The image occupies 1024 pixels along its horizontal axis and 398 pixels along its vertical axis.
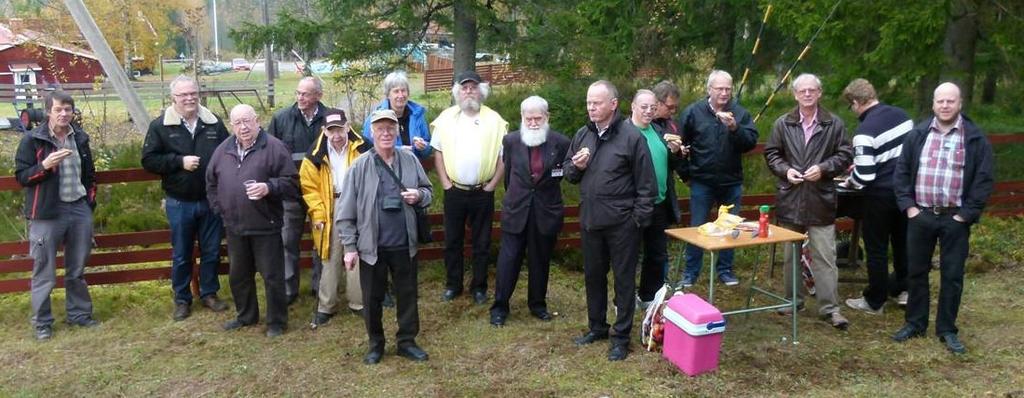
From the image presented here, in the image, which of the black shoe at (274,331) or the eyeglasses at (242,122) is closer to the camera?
the eyeglasses at (242,122)

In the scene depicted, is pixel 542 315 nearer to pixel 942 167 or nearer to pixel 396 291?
pixel 396 291

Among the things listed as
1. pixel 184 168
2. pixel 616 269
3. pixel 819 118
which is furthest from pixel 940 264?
pixel 184 168

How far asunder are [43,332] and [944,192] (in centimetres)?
587

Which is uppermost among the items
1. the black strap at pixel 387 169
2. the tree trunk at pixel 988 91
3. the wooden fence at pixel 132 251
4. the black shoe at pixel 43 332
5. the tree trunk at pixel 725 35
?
the tree trunk at pixel 725 35

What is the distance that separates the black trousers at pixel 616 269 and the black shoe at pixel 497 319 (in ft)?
2.41

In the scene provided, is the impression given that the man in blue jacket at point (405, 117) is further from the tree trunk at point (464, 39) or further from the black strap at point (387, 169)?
the tree trunk at point (464, 39)

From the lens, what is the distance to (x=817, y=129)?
5250 millimetres

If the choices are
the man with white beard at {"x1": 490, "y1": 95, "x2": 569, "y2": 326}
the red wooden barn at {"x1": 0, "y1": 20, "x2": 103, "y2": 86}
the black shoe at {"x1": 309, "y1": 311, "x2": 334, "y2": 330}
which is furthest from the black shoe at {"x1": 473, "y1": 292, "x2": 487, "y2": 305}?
the red wooden barn at {"x1": 0, "y1": 20, "x2": 103, "y2": 86}

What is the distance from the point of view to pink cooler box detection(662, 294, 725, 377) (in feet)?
14.8

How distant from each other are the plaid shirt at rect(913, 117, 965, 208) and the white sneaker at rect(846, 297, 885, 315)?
118 cm

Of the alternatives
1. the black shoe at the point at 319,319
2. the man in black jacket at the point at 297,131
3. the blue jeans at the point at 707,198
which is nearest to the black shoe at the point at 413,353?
the black shoe at the point at 319,319

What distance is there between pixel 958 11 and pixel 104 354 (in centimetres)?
870

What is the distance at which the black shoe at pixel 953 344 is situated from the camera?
16.3ft

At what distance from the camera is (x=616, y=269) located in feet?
16.0
